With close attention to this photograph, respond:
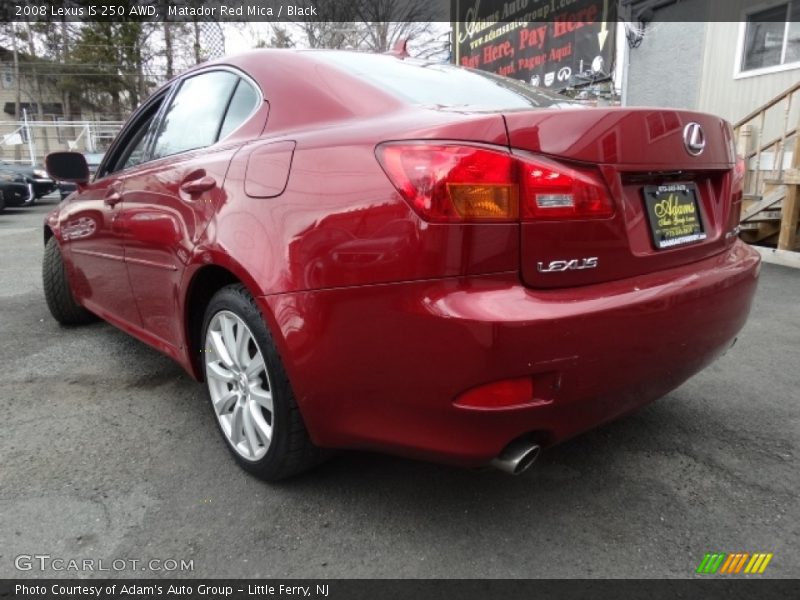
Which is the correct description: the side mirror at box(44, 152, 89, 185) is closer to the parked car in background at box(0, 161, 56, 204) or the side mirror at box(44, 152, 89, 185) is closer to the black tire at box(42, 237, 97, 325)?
the black tire at box(42, 237, 97, 325)

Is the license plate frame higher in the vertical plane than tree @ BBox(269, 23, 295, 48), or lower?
lower

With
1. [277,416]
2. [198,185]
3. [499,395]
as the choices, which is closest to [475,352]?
[499,395]

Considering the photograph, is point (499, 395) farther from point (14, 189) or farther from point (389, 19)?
point (389, 19)

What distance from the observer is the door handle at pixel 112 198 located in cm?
287

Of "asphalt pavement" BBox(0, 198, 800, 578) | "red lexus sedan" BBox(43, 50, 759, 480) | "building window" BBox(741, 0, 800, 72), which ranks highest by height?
"building window" BBox(741, 0, 800, 72)

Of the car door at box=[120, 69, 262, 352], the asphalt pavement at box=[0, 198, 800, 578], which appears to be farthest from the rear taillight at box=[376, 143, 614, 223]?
the asphalt pavement at box=[0, 198, 800, 578]

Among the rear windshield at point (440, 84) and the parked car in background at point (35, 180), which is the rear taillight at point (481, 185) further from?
the parked car in background at point (35, 180)

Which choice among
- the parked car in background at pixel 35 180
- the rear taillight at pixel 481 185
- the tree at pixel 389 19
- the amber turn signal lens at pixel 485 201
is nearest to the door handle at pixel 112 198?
the rear taillight at pixel 481 185

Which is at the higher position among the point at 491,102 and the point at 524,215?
the point at 491,102

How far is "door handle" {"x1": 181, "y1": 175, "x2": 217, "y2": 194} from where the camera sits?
2.12 meters

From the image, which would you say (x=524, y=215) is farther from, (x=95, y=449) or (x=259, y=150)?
(x=95, y=449)

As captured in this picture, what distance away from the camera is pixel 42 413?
2.76 m

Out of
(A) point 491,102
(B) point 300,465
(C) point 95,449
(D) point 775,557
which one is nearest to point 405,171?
(A) point 491,102

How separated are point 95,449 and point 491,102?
203 cm
